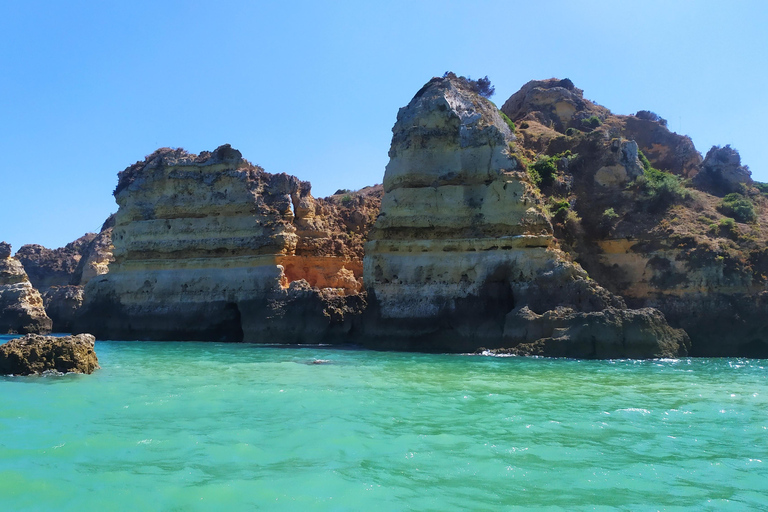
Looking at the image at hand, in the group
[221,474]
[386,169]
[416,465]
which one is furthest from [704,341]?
[221,474]

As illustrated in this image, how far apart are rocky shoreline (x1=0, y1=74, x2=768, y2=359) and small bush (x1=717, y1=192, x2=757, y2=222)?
0.31ft

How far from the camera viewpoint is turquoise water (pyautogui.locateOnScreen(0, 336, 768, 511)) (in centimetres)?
552

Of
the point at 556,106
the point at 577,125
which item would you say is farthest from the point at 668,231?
the point at 556,106

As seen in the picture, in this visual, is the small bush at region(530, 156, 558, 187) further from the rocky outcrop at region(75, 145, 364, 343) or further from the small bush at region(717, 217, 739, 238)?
the rocky outcrop at region(75, 145, 364, 343)

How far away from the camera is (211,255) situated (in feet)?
91.0

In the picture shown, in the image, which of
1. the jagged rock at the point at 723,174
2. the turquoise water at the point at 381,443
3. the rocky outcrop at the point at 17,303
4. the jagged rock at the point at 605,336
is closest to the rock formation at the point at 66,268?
the rocky outcrop at the point at 17,303

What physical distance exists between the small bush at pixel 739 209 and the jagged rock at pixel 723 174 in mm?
1948

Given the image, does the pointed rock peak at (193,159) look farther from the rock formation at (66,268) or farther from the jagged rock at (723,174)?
the jagged rock at (723,174)

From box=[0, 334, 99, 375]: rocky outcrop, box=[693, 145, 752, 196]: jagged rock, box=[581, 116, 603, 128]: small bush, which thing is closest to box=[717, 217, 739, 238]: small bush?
box=[693, 145, 752, 196]: jagged rock

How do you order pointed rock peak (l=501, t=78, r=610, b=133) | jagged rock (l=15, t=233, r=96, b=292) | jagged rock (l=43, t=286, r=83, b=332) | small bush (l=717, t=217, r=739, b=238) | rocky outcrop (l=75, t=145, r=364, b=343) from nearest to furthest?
small bush (l=717, t=217, r=739, b=238)
rocky outcrop (l=75, t=145, r=364, b=343)
jagged rock (l=43, t=286, r=83, b=332)
pointed rock peak (l=501, t=78, r=610, b=133)
jagged rock (l=15, t=233, r=96, b=292)

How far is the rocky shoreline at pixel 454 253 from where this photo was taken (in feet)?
65.7

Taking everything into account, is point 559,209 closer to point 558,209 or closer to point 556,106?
point 558,209

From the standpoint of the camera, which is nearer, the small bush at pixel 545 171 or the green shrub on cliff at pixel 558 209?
the green shrub on cliff at pixel 558 209

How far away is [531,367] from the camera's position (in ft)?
49.5
